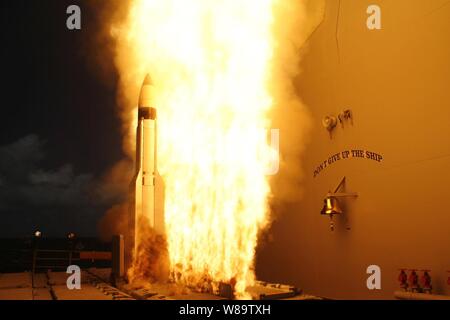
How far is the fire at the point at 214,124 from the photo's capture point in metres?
17.1

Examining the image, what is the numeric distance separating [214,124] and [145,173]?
157 inches

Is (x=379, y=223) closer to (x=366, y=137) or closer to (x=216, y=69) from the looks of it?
(x=366, y=137)

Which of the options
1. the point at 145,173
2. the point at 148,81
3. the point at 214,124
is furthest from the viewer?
the point at 148,81

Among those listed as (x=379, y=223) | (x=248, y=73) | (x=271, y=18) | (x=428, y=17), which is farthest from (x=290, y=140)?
(x=428, y=17)

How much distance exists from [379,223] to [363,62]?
15.2ft

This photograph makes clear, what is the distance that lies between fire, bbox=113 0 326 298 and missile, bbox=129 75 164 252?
0.60 m

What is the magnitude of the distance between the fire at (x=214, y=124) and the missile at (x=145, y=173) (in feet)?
1.98

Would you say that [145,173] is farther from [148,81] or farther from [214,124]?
[148,81]

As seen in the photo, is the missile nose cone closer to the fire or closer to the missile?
the missile

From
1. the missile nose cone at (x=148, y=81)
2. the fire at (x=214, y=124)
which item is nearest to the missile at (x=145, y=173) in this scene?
the missile nose cone at (x=148, y=81)

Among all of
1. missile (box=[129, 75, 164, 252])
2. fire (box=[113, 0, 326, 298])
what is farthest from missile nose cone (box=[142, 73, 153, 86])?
fire (box=[113, 0, 326, 298])

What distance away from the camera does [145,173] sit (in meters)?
19.7

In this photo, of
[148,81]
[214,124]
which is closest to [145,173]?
[214,124]

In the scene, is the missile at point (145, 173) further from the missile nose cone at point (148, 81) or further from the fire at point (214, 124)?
the fire at point (214, 124)
